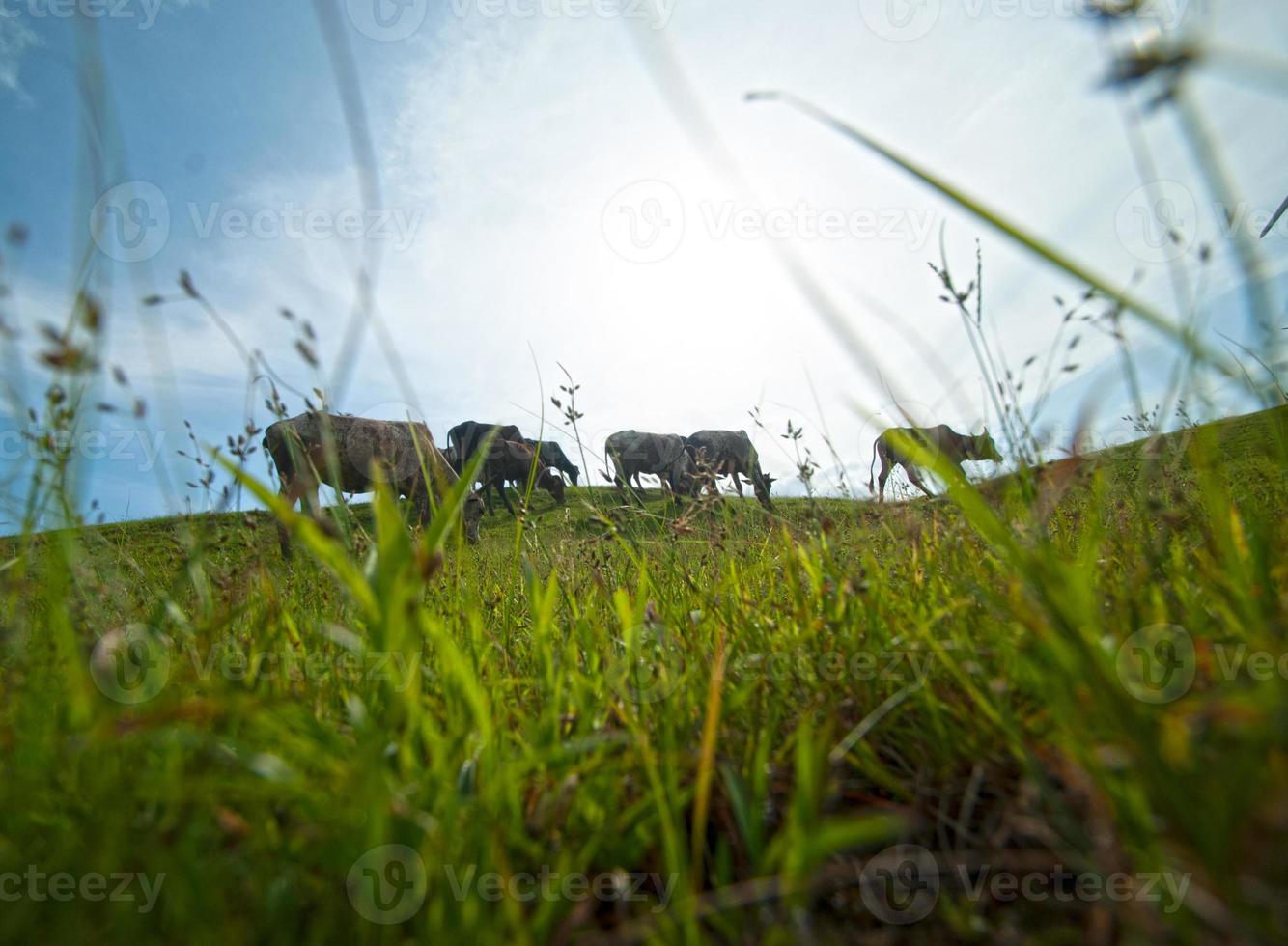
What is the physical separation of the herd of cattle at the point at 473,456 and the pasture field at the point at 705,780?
411 millimetres

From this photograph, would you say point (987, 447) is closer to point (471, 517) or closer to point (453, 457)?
point (471, 517)

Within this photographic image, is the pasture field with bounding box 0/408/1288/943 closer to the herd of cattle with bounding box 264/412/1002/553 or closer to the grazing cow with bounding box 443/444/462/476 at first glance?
the herd of cattle with bounding box 264/412/1002/553

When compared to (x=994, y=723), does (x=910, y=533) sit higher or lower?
higher

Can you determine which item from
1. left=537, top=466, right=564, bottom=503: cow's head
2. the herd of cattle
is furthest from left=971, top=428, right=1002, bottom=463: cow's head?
left=537, top=466, right=564, bottom=503: cow's head

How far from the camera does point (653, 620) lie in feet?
5.72

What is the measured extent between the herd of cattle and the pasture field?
411mm

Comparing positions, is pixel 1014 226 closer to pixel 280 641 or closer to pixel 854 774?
pixel 854 774

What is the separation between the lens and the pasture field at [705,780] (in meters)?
0.68

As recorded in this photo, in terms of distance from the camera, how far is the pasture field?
Answer: 68 centimetres

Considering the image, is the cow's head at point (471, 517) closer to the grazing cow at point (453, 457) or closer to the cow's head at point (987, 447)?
the grazing cow at point (453, 457)

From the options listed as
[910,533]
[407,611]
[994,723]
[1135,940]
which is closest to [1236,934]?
[1135,940]

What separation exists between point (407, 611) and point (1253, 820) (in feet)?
3.48

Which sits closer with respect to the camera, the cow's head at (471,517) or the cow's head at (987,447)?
the cow's head at (987,447)

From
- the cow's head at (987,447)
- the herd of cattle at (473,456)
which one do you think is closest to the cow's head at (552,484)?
the herd of cattle at (473,456)
